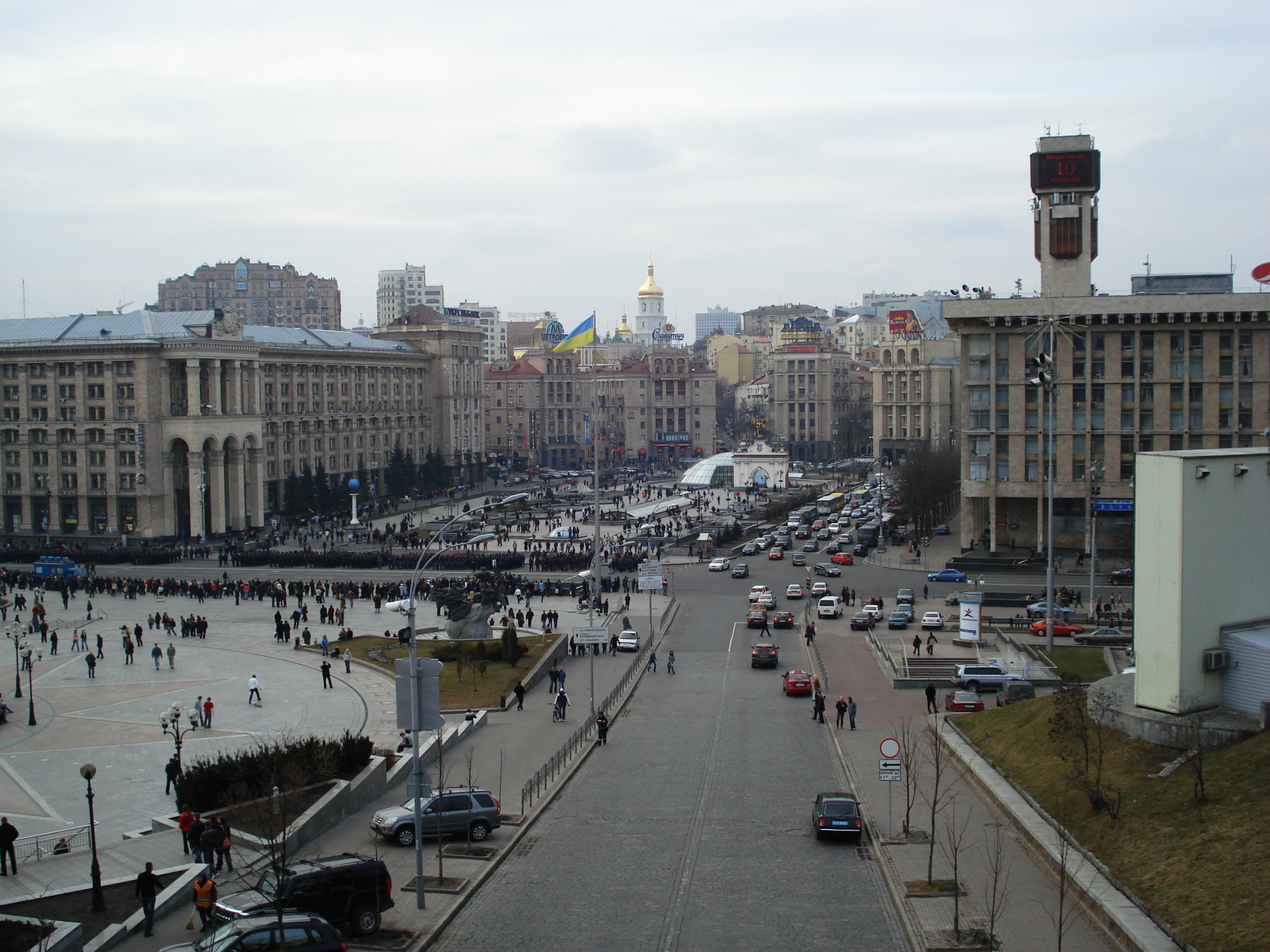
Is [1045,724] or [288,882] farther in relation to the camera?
[1045,724]

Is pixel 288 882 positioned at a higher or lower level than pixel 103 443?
lower

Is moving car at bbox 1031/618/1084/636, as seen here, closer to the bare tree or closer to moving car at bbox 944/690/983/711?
moving car at bbox 944/690/983/711

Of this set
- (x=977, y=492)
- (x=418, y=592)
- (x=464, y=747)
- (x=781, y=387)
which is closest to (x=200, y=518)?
(x=418, y=592)

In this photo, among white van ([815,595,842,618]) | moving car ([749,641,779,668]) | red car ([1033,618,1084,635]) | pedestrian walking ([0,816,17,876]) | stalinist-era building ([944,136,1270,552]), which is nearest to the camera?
pedestrian walking ([0,816,17,876])

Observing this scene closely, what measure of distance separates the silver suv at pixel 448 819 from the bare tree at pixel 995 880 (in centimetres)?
908

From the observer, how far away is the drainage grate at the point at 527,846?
2297cm

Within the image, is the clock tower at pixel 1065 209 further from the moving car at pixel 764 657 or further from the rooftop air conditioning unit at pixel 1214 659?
the rooftop air conditioning unit at pixel 1214 659

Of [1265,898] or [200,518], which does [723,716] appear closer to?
[1265,898]

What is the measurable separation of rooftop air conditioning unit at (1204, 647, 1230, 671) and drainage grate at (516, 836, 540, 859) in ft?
41.8

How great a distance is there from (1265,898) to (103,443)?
8430cm

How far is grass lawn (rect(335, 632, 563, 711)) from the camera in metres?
37.7

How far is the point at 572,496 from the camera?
11100 centimetres

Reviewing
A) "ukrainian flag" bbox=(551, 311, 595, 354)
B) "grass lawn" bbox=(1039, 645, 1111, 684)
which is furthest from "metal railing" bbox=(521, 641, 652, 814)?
"ukrainian flag" bbox=(551, 311, 595, 354)

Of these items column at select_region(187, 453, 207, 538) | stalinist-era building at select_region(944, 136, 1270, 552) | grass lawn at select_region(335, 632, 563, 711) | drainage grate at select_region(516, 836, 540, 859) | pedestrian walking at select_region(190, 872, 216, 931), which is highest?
stalinist-era building at select_region(944, 136, 1270, 552)
